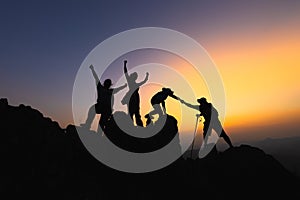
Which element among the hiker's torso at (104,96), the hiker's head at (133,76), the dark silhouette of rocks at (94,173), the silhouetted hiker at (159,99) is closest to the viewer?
the dark silhouette of rocks at (94,173)

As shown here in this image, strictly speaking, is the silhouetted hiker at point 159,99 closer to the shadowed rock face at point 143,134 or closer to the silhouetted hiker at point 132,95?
the shadowed rock face at point 143,134

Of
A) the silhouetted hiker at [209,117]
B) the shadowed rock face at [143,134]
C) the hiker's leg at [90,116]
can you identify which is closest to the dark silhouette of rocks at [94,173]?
the shadowed rock face at [143,134]

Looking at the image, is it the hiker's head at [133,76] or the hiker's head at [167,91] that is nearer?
the hiker's head at [133,76]

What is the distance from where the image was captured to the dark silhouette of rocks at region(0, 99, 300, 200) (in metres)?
20.4

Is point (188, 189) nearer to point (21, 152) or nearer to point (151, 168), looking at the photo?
point (151, 168)

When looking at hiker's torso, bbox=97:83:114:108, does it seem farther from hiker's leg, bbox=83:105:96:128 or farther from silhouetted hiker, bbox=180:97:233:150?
silhouetted hiker, bbox=180:97:233:150

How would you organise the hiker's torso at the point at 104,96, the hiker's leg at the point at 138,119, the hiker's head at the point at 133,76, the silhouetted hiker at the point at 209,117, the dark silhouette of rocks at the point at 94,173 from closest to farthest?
the dark silhouette of rocks at the point at 94,173, the hiker's torso at the point at 104,96, the hiker's head at the point at 133,76, the hiker's leg at the point at 138,119, the silhouetted hiker at the point at 209,117

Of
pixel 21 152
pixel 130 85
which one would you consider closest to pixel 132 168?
pixel 130 85

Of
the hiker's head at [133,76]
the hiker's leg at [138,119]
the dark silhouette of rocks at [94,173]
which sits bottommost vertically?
the dark silhouette of rocks at [94,173]

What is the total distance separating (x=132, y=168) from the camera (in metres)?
21.8

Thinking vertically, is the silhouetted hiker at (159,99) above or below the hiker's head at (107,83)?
below

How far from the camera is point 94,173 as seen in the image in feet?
69.0

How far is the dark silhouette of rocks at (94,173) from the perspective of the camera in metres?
20.4

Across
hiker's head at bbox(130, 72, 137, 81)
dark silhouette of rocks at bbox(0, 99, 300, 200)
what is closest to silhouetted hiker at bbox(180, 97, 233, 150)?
dark silhouette of rocks at bbox(0, 99, 300, 200)
